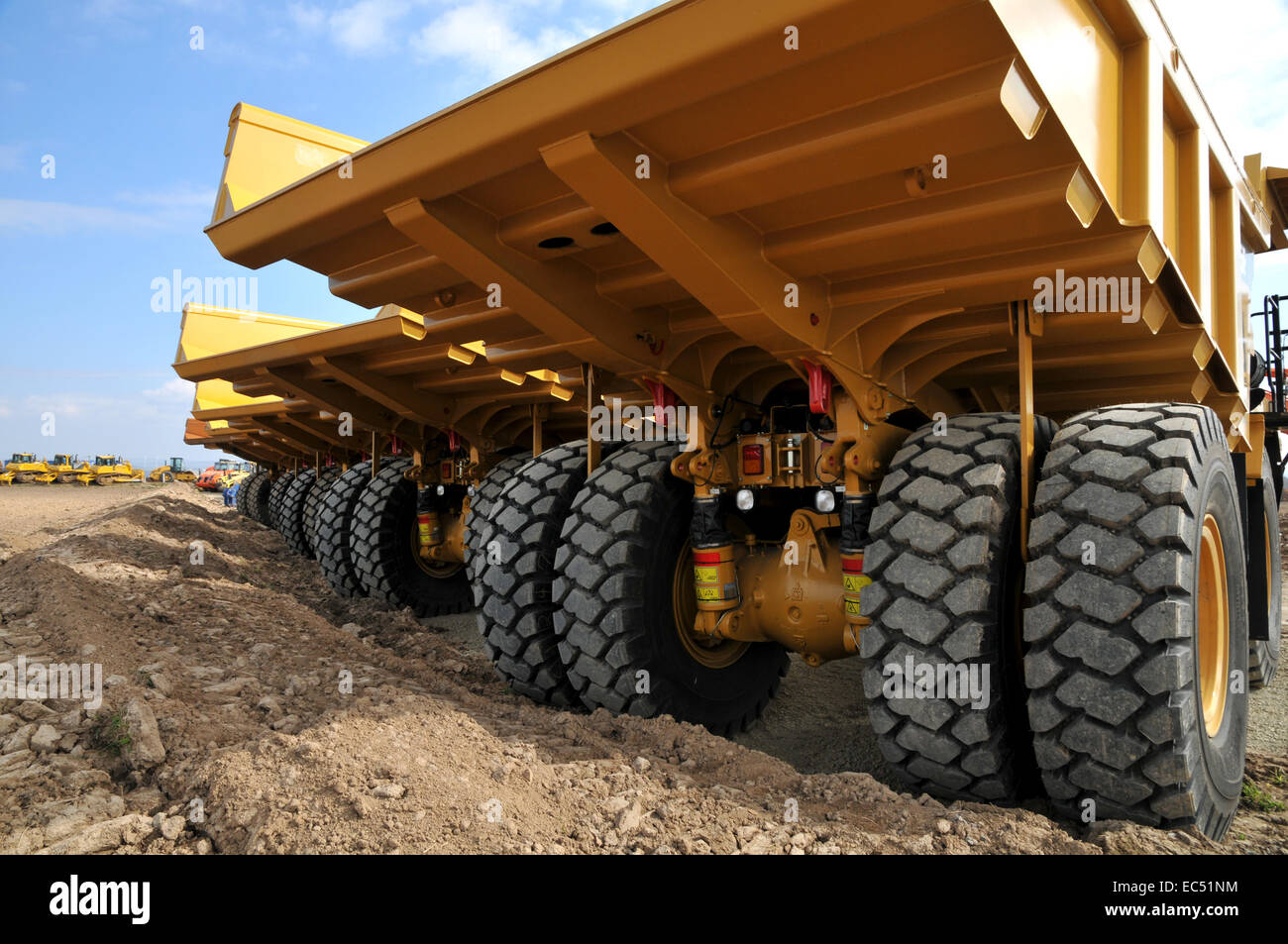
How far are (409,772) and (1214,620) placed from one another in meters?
2.91

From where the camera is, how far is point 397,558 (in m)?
7.12

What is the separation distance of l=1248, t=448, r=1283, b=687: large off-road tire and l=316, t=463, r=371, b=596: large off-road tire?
6860 mm

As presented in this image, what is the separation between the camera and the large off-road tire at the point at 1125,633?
210cm

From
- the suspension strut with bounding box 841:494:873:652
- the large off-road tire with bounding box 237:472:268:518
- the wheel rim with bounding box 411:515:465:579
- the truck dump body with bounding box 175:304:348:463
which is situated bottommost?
the wheel rim with bounding box 411:515:465:579

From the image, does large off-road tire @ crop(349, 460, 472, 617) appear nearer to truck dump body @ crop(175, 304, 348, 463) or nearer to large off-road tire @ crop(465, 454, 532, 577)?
large off-road tire @ crop(465, 454, 532, 577)

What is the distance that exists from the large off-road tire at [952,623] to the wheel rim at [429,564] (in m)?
5.30

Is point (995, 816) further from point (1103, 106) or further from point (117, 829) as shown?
point (117, 829)

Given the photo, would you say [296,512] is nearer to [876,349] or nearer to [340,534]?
[340,534]

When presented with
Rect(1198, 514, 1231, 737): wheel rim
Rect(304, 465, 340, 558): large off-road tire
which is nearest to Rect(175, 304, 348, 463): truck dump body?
Rect(304, 465, 340, 558): large off-road tire

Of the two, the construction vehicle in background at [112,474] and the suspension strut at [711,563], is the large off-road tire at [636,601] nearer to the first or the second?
the suspension strut at [711,563]

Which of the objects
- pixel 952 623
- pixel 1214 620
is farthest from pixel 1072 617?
pixel 1214 620

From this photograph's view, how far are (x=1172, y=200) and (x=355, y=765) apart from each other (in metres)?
3.49

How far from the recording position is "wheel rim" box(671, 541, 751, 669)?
347 cm

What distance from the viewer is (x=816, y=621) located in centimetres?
317
